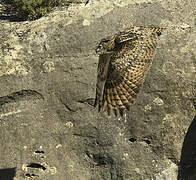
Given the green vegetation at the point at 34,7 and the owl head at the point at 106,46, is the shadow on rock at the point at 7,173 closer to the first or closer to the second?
the owl head at the point at 106,46

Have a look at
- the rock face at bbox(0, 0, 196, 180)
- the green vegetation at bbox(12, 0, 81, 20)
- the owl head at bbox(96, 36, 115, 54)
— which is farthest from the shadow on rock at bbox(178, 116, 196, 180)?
the green vegetation at bbox(12, 0, 81, 20)

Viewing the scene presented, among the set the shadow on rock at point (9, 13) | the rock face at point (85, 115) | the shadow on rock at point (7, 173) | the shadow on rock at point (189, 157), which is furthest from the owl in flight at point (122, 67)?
the shadow on rock at point (9, 13)

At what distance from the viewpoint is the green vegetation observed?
3977 mm

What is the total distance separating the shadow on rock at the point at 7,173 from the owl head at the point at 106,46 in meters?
1.47

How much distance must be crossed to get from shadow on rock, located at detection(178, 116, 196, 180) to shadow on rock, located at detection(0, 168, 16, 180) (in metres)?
1.63

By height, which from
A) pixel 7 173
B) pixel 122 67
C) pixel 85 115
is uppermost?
pixel 122 67

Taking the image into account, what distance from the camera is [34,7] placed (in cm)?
407

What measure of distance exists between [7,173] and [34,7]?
2.05m

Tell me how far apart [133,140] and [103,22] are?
1.36m

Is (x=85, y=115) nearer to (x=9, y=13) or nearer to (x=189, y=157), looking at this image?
(x=189, y=157)

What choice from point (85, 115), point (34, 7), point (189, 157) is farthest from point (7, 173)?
point (34, 7)

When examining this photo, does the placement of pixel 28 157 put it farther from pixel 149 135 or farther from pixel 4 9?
pixel 4 9

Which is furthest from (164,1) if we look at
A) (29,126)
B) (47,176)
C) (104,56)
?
(47,176)

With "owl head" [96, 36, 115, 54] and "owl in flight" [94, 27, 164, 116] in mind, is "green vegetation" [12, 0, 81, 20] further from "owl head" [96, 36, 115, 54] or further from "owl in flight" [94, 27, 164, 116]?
"owl in flight" [94, 27, 164, 116]
